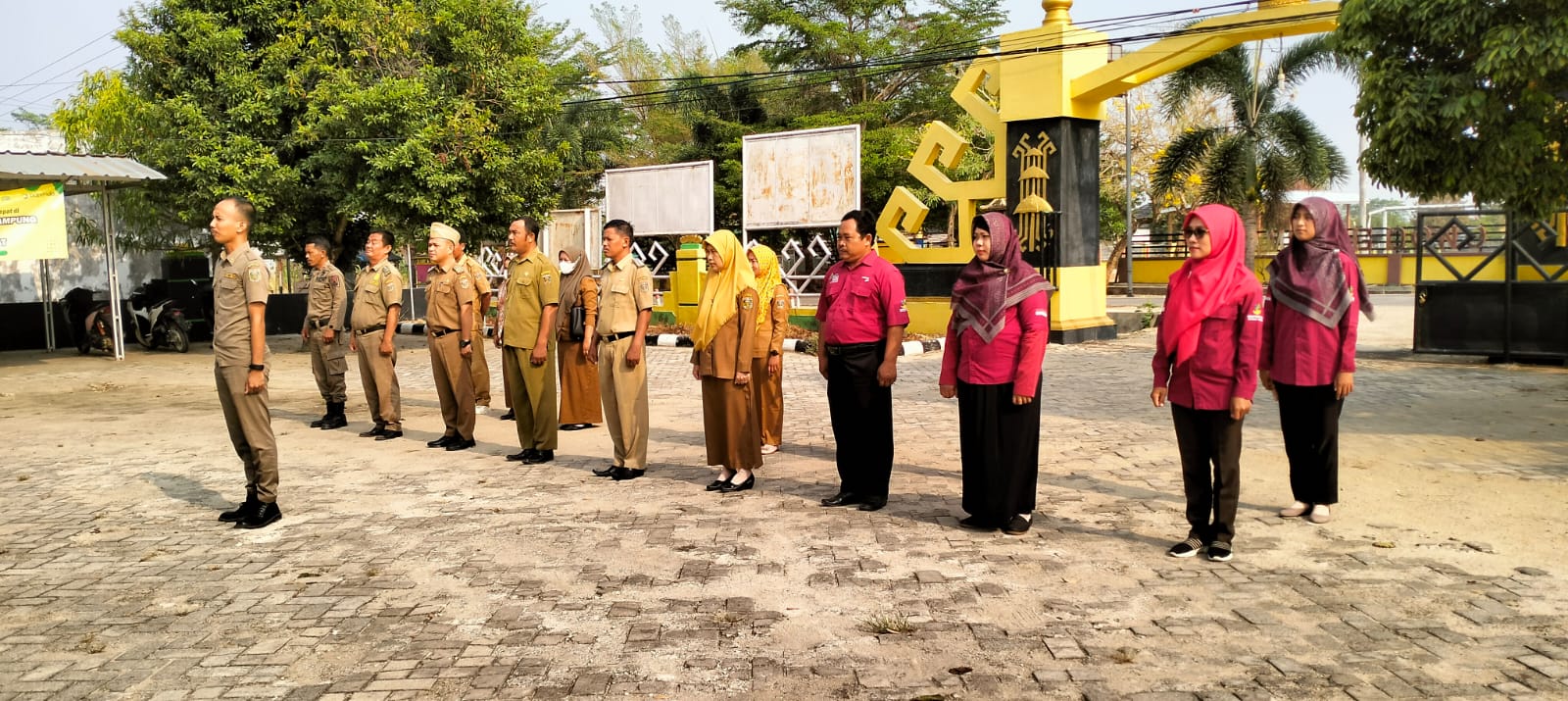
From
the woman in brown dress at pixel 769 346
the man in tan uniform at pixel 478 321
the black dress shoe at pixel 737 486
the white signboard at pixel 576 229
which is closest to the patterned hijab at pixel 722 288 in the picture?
the woman in brown dress at pixel 769 346

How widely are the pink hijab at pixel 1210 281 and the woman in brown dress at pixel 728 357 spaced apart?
2.46m

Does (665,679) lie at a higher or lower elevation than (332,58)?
lower

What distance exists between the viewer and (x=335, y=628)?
4395mm

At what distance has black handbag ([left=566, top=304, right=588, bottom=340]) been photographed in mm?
9180

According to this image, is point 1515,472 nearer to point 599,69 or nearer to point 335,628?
point 335,628

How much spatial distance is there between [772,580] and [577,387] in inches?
202

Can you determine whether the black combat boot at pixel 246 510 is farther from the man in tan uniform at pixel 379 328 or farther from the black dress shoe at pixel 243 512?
the man in tan uniform at pixel 379 328

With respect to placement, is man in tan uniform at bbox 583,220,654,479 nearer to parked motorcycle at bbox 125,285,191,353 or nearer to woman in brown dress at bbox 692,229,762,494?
woman in brown dress at bbox 692,229,762,494

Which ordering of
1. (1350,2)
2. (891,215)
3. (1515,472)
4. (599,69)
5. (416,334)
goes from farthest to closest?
(599,69) < (416,334) < (891,215) < (1350,2) < (1515,472)

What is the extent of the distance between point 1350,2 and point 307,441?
958 centimetres

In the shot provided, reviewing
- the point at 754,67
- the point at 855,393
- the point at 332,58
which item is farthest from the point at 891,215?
the point at 754,67

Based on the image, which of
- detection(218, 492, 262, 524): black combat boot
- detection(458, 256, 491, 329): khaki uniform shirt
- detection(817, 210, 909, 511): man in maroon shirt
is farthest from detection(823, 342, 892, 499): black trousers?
detection(458, 256, 491, 329): khaki uniform shirt

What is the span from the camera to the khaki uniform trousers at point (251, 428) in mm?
6008

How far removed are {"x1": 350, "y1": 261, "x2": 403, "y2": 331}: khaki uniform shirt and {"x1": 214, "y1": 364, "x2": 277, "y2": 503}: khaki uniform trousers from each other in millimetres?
3039
